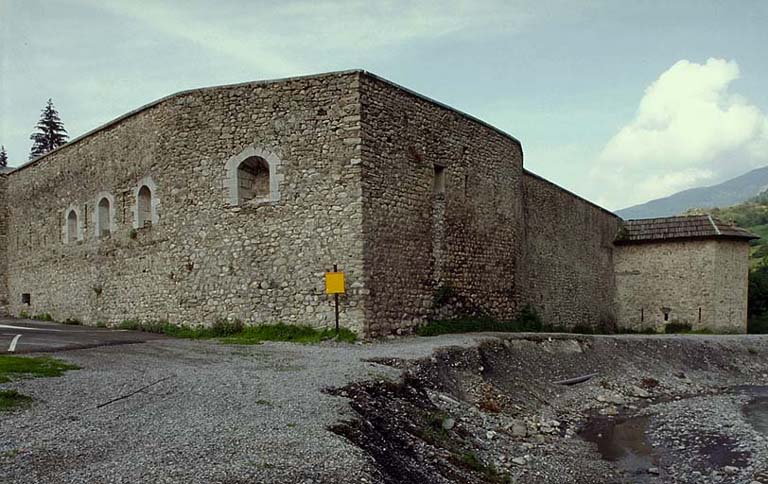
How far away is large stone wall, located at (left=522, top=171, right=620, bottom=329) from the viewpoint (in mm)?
23016

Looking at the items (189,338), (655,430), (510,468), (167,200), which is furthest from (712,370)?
(167,200)

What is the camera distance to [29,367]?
29.0 feet

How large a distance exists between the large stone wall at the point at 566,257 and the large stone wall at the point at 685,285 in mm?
1059

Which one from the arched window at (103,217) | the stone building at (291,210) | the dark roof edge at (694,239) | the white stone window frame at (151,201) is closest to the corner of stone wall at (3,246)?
the stone building at (291,210)

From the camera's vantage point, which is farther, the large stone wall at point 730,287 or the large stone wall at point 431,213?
the large stone wall at point 730,287

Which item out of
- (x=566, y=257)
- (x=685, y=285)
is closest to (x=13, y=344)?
(x=566, y=257)

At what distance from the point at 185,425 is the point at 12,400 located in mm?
2177

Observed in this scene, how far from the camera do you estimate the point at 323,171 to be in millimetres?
14453

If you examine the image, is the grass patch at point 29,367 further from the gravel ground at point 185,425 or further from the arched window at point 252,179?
the arched window at point 252,179

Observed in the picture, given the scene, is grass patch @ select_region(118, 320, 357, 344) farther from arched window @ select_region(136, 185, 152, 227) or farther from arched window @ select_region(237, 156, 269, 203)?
arched window @ select_region(136, 185, 152, 227)

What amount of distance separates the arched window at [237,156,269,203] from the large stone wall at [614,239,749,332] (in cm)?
2060

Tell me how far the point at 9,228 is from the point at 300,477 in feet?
80.7

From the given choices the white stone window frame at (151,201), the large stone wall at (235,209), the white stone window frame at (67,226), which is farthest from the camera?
the white stone window frame at (67,226)

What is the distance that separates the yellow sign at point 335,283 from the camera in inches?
542
